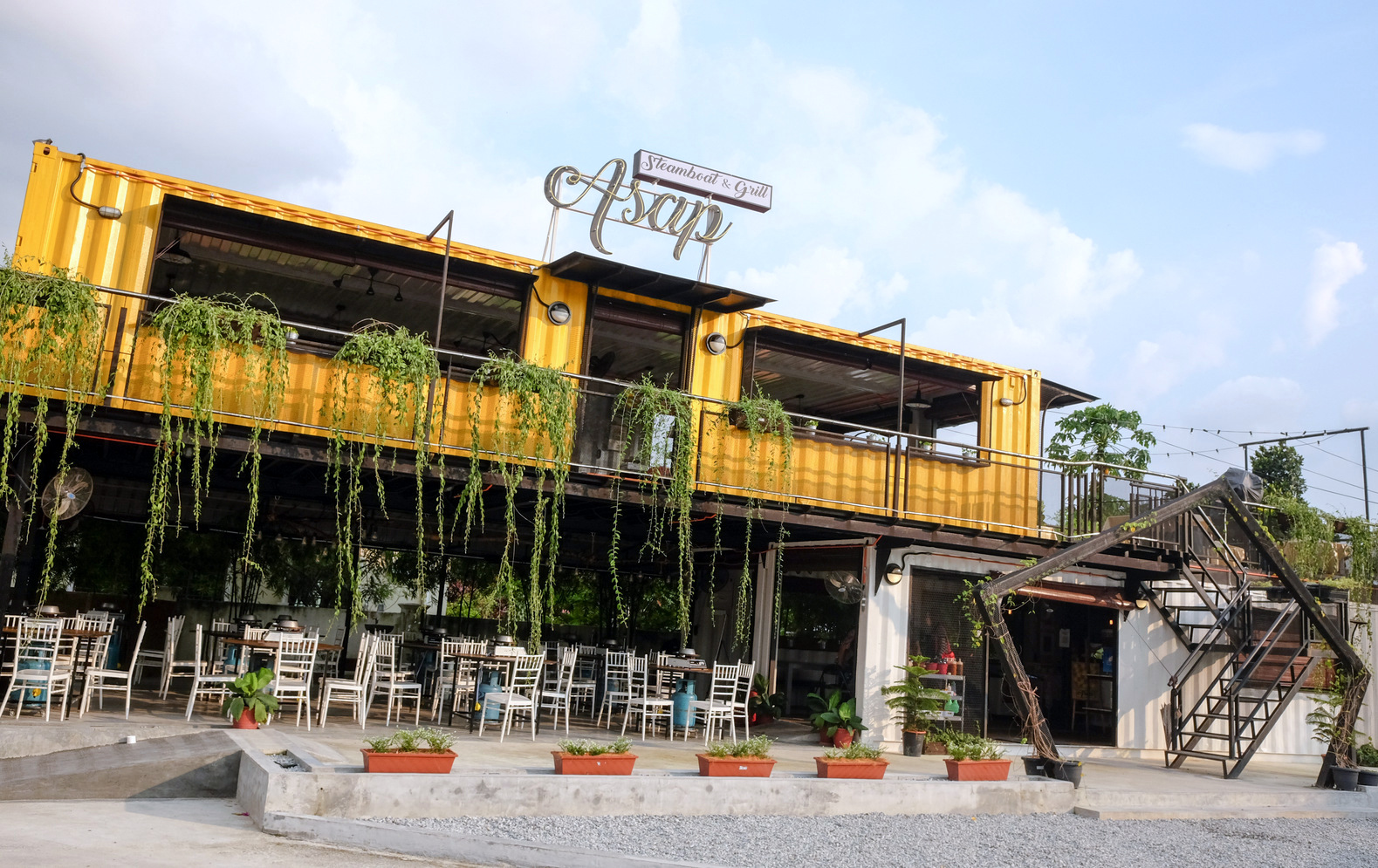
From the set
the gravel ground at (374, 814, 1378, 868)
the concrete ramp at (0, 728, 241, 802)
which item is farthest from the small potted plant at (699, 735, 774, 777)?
the concrete ramp at (0, 728, 241, 802)

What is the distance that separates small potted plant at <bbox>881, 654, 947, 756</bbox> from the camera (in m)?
12.0

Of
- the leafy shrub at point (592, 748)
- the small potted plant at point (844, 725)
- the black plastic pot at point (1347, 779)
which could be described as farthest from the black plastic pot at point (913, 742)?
the leafy shrub at point (592, 748)

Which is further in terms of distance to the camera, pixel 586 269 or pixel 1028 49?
pixel 586 269

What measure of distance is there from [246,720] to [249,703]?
15 centimetres

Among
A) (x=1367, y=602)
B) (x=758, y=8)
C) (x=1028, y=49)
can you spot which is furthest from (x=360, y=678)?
(x=1367, y=602)

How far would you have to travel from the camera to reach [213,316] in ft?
29.6

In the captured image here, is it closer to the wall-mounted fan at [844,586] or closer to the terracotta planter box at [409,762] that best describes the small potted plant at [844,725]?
the wall-mounted fan at [844,586]

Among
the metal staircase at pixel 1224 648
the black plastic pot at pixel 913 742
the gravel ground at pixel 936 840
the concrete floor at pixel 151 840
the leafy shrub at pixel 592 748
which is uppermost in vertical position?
the metal staircase at pixel 1224 648

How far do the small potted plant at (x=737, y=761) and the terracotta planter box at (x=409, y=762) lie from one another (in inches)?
79.1

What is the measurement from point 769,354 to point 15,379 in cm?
840

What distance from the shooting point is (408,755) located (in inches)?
281

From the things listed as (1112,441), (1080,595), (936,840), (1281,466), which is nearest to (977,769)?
(936,840)

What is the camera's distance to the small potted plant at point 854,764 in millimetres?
8695

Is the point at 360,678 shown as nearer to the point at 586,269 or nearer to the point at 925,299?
the point at 586,269
